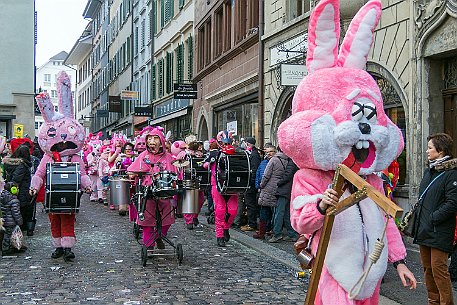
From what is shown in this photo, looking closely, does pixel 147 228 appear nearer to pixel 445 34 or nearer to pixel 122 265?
pixel 122 265

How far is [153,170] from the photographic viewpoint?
29.8ft

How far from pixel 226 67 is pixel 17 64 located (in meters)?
16.8

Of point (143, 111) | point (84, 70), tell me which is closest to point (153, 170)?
point (143, 111)

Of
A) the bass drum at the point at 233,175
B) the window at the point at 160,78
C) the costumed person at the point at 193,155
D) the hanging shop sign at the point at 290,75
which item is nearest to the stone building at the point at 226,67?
the hanging shop sign at the point at 290,75

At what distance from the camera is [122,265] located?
8828 mm

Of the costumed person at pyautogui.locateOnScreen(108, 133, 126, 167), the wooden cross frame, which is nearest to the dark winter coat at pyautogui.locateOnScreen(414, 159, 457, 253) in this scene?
Result: the wooden cross frame

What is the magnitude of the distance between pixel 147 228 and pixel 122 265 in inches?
26.0

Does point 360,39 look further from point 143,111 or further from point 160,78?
point 160,78

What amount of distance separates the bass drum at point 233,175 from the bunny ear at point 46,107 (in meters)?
2.73

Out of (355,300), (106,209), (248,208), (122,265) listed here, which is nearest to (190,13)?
(106,209)

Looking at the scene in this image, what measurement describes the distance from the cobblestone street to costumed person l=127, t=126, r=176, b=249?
1.34 feet

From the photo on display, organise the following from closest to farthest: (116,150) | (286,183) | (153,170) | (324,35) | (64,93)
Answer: (324,35) → (153,170) → (64,93) → (286,183) → (116,150)

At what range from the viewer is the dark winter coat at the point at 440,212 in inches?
230

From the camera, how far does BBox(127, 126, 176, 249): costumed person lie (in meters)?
9.06
